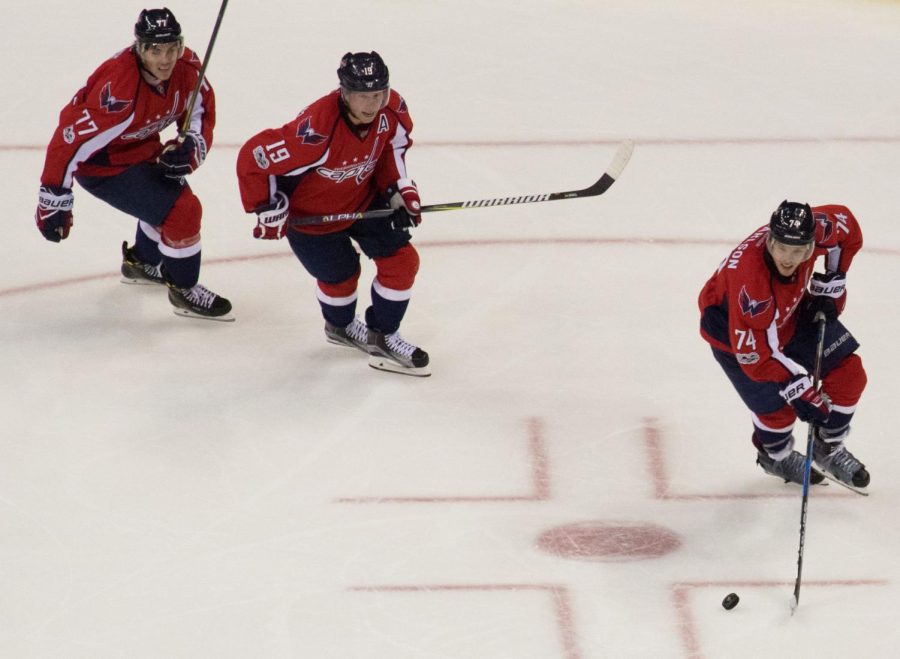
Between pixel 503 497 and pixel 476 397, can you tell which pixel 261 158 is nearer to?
pixel 476 397

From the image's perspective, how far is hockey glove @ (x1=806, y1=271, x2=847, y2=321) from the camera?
180 inches

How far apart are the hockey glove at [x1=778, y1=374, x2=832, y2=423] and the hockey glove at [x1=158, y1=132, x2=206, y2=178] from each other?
2.24 m

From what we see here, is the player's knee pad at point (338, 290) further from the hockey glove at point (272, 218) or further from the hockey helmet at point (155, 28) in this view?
the hockey helmet at point (155, 28)

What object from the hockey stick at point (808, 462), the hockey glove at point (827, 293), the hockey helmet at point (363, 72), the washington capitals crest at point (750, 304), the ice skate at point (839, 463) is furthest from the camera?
the hockey helmet at point (363, 72)

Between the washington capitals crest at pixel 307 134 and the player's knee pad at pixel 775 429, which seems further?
the washington capitals crest at pixel 307 134

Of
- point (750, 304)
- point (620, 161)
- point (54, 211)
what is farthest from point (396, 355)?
point (750, 304)

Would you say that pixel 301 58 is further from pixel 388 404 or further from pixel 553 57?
pixel 388 404

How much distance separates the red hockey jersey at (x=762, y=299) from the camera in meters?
4.39

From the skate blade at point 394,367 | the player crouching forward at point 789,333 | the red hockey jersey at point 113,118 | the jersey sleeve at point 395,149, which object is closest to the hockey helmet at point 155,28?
the red hockey jersey at point 113,118

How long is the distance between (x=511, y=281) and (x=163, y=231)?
50.9 inches

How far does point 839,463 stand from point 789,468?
0.14 metres

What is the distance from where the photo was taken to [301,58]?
8.03m

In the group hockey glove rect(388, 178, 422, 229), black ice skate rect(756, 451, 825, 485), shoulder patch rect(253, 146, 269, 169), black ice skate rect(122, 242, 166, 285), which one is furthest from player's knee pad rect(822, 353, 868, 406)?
black ice skate rect(122, 242, 166, 285)

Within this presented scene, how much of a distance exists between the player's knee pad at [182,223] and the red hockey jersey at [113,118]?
0.21 metres
